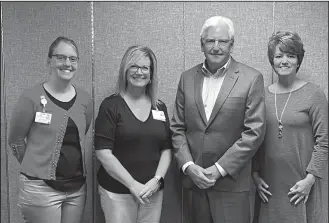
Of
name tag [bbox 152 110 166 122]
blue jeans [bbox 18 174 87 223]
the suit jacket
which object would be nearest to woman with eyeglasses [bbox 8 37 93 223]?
blue jeans [bbox 18 174 87 223]

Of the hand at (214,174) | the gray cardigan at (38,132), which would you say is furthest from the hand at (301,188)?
the gray cardigan at (38,132)

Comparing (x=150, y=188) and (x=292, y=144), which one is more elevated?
(x=292, y=144)

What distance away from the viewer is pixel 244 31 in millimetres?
2959

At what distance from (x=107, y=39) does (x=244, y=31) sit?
3.88 feet

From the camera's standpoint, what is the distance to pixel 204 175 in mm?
2320

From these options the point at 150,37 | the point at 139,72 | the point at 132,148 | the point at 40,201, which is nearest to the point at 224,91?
the point at 139,72

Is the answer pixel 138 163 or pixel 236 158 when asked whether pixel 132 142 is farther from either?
pixel 236 158

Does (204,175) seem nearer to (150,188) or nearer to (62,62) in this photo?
(150,188)

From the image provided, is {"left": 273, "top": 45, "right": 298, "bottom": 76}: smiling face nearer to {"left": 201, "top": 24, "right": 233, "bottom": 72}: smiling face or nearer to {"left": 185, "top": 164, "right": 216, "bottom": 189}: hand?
{"left": 201, "top": 24, "right": 233, "bottom": 72}: smiling face

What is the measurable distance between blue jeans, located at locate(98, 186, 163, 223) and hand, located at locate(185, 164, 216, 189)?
0.29m

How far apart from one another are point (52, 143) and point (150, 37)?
1.26m

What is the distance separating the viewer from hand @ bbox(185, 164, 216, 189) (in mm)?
2309

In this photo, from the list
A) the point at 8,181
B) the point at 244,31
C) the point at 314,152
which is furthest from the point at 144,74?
the point at 8,181

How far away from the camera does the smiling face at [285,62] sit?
2447 mm
